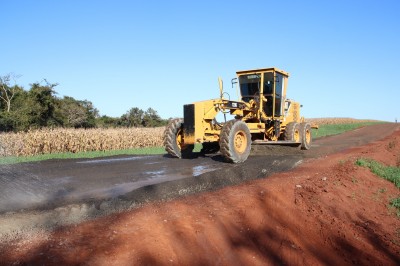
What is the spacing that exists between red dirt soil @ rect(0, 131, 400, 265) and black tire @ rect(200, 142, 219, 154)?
462 centimetres

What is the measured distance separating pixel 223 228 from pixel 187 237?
0.70 metres

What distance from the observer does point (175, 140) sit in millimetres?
11594

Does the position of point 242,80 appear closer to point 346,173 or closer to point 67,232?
point 346,173

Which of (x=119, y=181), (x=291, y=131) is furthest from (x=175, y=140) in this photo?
(x=291, y=131)

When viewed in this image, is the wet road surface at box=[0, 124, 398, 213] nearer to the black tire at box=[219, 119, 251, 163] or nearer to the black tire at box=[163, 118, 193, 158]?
the black tire at box=[219, 119, 251, 163]

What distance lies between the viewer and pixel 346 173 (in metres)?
9.67

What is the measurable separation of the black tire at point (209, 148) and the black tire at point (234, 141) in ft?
6.59

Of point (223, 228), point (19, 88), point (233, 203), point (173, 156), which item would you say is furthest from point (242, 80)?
point (19, 88)

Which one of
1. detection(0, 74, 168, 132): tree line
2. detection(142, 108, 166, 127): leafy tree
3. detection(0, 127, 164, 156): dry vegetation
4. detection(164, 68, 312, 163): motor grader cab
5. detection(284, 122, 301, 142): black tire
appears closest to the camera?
detection(164, 68, 312, 163): motor grader cab

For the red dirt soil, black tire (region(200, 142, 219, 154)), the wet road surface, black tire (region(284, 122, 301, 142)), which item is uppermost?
black tire (region(284, 122, 301, 142))

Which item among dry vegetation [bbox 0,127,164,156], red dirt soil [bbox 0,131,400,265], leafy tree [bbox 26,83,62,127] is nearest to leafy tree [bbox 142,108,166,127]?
leafy tree [bbox 26,83,62,127]

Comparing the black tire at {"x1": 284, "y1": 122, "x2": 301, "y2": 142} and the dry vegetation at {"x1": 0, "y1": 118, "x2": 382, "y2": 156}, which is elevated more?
the black tire at {"x1": 284, "y1": 122, "x2": 301, "y2": 142}

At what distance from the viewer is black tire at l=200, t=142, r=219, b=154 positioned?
1269 centimetres

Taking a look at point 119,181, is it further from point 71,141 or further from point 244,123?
point 71,141
